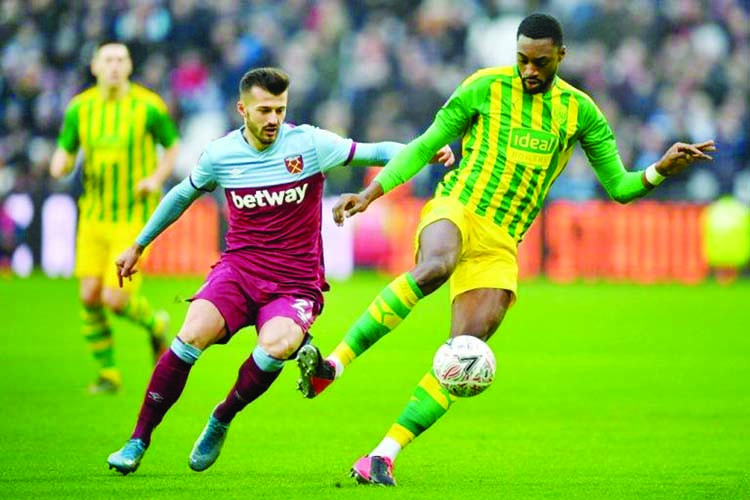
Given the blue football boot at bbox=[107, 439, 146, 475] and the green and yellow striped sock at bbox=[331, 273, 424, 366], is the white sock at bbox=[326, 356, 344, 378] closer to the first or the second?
the green and yellow striped sock at bbox=[331, 273, 424, 366]

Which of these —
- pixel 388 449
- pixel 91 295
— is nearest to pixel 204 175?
pixel 388 449

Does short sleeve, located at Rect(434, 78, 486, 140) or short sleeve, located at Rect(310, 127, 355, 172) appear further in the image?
short sleeve, located at Rect(310, 127, 355, 172)

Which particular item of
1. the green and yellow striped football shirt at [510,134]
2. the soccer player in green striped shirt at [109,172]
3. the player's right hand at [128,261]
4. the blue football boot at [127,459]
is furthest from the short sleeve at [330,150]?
the soccer player in green striped shirt at [109,172]

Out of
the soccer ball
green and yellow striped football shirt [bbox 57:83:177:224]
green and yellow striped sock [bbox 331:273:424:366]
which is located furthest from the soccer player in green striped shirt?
the soccer ball

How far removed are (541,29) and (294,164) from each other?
146cm

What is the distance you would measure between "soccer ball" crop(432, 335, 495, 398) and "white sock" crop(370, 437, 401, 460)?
408 millimetres

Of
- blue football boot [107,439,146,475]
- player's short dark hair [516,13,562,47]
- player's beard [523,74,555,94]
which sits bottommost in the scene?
blue football boot [107,439,146,475]

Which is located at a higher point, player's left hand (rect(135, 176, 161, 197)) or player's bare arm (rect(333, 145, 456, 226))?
player's left hand (rect(135, 176, 161, 197))

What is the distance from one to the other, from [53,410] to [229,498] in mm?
3660

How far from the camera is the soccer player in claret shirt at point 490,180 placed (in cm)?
766

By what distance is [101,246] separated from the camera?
11812mm

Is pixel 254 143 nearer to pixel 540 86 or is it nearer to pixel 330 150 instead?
pixel 330 150

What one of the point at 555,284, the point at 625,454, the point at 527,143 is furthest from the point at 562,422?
the point at 555,284

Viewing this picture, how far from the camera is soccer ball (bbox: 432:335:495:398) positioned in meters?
7.41
